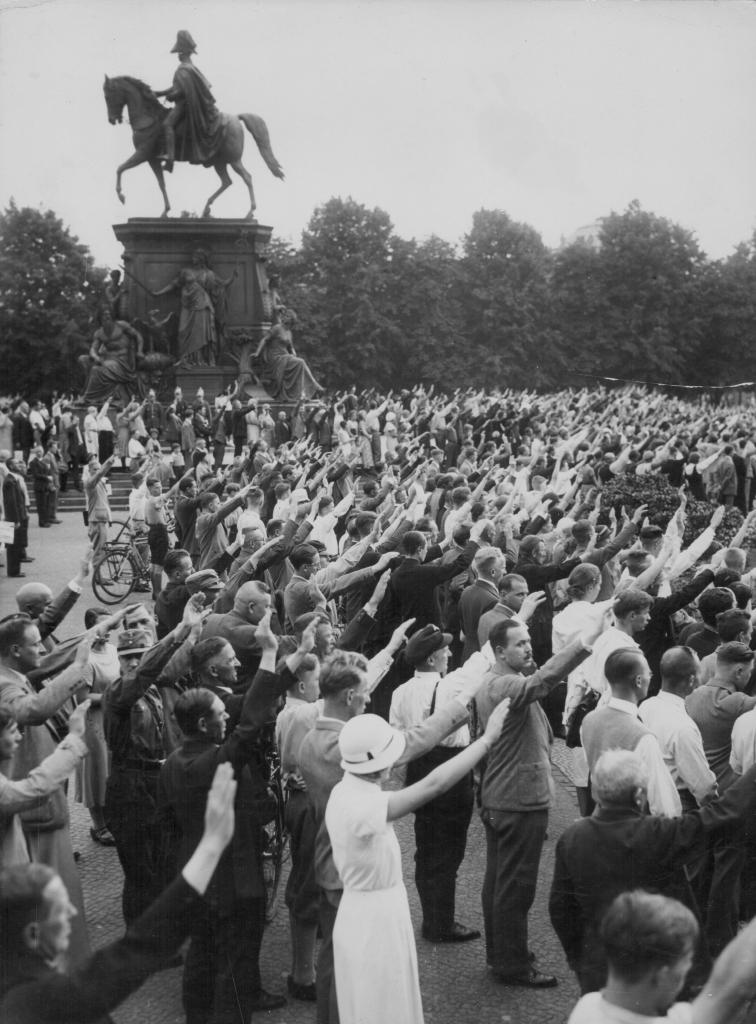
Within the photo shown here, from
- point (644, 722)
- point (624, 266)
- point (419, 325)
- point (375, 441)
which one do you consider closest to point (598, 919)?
point (644, 722)

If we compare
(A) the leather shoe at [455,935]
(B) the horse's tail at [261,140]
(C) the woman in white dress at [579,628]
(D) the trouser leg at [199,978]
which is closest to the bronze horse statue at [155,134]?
(B) the horse's tail at [261,140]

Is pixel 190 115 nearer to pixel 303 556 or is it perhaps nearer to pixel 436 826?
pixel 303 556

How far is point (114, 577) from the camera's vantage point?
15.8 m

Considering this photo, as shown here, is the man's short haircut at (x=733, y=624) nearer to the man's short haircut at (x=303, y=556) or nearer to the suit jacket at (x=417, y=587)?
the suit jacket at (x=417, y=587)

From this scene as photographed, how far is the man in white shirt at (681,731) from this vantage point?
562 cm

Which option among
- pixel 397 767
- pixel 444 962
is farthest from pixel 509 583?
pixel 444 962

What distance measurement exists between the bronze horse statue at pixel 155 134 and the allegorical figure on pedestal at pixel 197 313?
2297mm

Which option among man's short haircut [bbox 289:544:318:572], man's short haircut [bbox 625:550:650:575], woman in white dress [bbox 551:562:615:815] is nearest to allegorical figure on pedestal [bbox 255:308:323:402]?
man's short haircut [bbox 289:544:318:572]

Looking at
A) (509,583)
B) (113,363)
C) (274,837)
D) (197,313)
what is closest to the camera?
(274,837)

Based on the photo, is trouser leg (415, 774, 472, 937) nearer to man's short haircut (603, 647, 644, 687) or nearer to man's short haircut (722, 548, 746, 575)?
man's short haircut (603, 647, 644, 687)

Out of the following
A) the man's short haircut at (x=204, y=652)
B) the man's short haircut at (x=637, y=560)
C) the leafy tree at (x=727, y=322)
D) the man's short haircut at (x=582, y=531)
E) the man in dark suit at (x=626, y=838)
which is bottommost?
the man in dark suit at (x=626, y=838)

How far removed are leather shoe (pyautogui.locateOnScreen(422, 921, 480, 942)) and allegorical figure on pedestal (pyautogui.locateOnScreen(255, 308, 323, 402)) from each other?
26206 mm

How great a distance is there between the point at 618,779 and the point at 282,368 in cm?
2852

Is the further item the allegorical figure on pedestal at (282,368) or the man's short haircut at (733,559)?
the allegorical figure on pedestal at (282,368)
